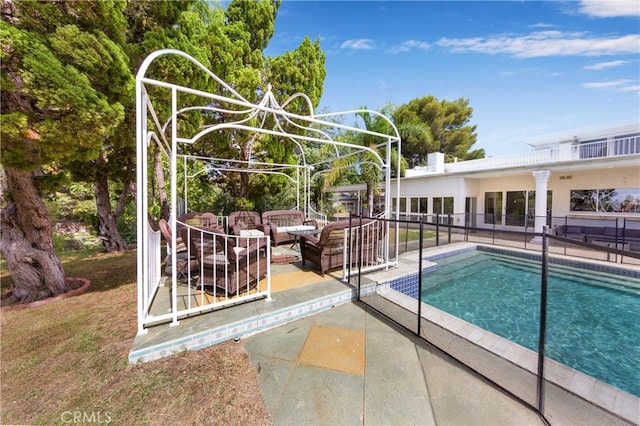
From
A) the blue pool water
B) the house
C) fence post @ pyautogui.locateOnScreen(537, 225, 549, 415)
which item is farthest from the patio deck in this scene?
the house

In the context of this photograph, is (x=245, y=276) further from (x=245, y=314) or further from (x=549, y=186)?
(x=549, y=186)

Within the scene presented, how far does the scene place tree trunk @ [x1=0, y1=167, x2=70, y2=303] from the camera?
3975 millimetres

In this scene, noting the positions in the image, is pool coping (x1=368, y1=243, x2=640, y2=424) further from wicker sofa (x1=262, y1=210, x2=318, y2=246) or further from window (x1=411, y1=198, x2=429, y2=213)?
window (x1=411, y1=198, x2=429, y2=213)

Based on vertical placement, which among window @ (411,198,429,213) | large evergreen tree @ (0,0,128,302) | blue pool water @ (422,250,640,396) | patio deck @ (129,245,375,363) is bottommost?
A: blue pool water @ (422,250,640,396)

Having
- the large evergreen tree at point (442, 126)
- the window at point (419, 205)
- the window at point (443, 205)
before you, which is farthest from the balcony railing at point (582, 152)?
the large evergreen tree at point (442, 126)

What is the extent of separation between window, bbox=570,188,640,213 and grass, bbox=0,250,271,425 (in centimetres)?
1474

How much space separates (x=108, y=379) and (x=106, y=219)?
7717 mm

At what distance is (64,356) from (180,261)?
2.17m

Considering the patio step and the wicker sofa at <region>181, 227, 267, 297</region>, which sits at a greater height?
the wicker sofa at <region>181, 227, 267, 297</region>

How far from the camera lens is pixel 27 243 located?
411 cm

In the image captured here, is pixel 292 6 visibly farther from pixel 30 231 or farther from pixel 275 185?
pixel 30 231

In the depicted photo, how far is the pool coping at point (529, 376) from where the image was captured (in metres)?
1.89

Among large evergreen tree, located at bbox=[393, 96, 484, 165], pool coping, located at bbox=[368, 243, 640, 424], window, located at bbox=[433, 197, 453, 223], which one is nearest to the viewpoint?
pool coping, located at bbox=[368, 243, 640, 424]

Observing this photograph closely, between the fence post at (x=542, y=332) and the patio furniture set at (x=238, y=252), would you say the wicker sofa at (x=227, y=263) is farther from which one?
the fence post at (x=542, y=332)
